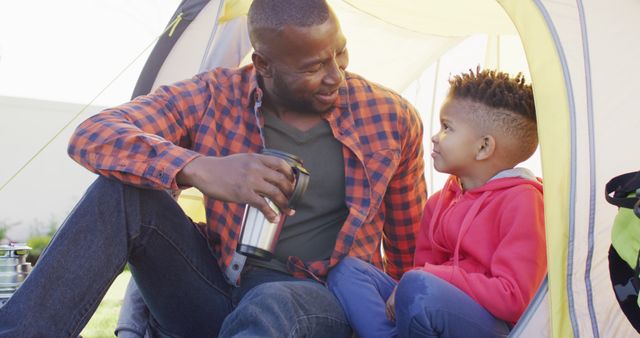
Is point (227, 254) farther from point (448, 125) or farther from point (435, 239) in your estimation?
point (448, 125)

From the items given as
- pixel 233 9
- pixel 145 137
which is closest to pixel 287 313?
pixel 145 137

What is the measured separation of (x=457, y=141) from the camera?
2049 mm

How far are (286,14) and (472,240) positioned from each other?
0.68 m

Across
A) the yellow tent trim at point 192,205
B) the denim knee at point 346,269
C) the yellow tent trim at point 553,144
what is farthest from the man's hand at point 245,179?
the yellow tent trim at point 192,205

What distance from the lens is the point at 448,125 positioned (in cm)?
208

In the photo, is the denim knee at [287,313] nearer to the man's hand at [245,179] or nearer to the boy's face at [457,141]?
the man's hand at [245,179]

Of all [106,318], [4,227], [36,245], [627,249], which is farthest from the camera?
[4,227]

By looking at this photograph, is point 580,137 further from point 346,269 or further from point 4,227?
point 4,227

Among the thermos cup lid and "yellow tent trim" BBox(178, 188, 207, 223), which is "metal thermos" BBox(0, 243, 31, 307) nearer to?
"yellow tent trim" BBox(178, 188, 207, 223)

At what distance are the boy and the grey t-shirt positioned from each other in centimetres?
12

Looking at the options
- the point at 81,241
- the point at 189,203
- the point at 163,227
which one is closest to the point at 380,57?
the point at 189,203

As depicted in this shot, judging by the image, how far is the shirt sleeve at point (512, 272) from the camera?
1720 millimetres

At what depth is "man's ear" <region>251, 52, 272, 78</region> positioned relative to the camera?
2.08 meters

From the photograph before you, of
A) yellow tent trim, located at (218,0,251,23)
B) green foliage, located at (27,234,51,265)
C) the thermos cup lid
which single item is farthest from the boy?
green foliage, located at (27,234,51,265)
